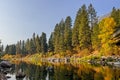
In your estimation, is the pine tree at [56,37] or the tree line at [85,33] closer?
the tree line at [85,33]

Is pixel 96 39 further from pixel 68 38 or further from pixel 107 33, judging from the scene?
pixel 68 38

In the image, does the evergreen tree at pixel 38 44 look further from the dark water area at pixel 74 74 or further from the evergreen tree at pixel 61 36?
the dark water area at pixel 74 74

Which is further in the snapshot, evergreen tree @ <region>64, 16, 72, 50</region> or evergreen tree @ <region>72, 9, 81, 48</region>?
evergreen tree @ <region>64, 16, 72, 50</region>

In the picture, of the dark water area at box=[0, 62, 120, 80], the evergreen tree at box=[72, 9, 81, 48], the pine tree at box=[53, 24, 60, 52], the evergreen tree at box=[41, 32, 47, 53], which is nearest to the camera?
the dark water area at box=[0, 62, 120, 80]

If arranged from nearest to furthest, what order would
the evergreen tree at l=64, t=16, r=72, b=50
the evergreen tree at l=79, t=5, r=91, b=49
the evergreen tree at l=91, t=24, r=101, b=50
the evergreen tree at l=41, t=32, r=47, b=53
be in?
the evergreen tree at l=91, t=24, r=101, b=50, the evergreen tree at l=79, t=5, r=91, b=49, the evergreen tree at l=64, t=16, r=72, b=50, the evergreen tree at l=41, t=32, r=47, b=53

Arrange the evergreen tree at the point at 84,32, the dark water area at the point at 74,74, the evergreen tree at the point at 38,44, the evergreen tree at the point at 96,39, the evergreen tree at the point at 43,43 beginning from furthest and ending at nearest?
the evergreen tree at the point at 38,44 → the evergreen tree at the point at 43,43 → the evergreen tree at the point at 84,32 → the evergreen tree at the point at 96,39 → the dark water area at the point at 74,74

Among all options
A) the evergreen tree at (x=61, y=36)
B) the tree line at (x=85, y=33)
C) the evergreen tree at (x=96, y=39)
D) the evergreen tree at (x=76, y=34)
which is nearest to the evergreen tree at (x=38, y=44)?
the tree line at (x=85, y=33)

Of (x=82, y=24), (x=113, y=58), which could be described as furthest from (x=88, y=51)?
(x=113, y=58)

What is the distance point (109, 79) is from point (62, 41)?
70624mm

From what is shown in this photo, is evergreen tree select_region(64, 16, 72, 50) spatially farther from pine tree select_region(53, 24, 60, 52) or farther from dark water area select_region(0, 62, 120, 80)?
dark water area select_region(0, 62, 120, 80)

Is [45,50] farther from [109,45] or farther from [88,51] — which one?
[109,45]

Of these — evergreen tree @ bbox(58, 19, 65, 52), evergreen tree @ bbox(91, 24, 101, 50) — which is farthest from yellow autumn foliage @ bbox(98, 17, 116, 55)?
evergreen tree @ bbox(58, 19, 65, 52)

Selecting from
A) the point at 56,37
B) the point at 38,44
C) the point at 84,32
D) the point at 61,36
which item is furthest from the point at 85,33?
the point at 38,44

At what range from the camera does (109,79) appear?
27453 millimetres
